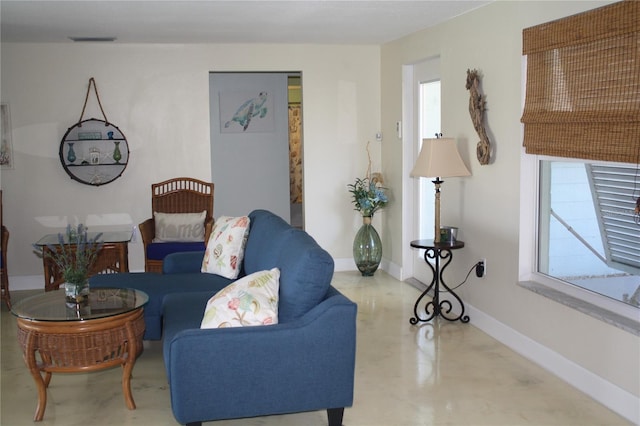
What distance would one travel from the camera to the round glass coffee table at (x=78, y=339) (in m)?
3.49

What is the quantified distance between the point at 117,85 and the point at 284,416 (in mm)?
4176

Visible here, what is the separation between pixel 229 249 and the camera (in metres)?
4.75

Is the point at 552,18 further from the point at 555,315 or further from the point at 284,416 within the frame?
the point at 284,416

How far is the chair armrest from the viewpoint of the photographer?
6.09 m

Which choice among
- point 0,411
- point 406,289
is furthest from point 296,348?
point 406,289

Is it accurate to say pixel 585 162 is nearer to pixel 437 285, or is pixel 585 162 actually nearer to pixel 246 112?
pixel 437 285

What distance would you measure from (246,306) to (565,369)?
193 cm

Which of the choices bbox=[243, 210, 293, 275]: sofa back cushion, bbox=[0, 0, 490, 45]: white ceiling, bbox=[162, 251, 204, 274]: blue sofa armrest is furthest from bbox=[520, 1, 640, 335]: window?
bbox=[162, 251, 204, 274]: blue sofa armrest

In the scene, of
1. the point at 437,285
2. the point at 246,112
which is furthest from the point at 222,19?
the point at 246,112

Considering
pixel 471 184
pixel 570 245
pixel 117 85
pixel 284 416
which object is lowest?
pixel 284 416

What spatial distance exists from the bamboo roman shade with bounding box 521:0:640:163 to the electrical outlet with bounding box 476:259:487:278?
39.2 inches

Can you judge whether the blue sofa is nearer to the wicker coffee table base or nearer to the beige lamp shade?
the wicker coffee table base

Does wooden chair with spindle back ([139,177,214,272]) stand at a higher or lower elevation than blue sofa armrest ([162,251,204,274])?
higher

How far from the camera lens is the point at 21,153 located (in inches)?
260
